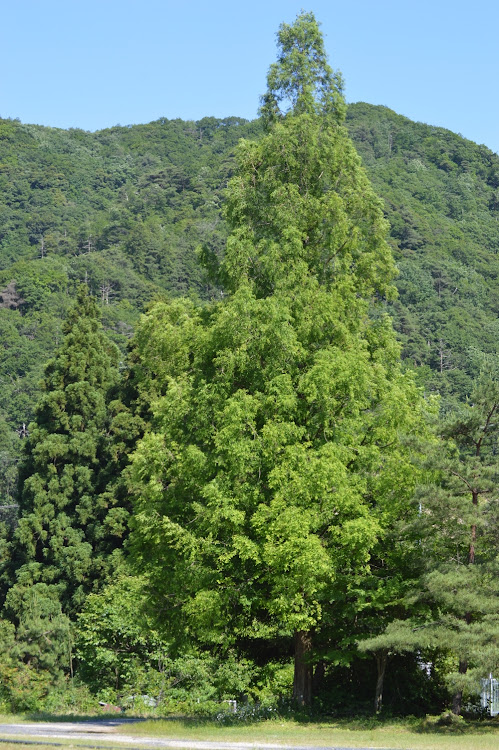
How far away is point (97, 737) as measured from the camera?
17078 mm

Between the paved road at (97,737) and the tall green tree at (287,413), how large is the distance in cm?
275

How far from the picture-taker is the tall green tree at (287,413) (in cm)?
1947

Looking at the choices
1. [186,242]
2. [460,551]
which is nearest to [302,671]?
[460,551]

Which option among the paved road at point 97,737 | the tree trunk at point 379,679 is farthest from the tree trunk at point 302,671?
the paved road at point 97,737

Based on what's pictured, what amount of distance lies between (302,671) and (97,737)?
539 cm

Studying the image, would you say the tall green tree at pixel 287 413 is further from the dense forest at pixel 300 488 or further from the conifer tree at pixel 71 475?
the conifer tree at pixel 71 475

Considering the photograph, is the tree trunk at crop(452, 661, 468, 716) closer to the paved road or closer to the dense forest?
the dense forest

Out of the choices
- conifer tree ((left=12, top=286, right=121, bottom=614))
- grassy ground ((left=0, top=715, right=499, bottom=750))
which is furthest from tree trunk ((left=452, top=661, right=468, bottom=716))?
conifer tree ((left=12, top=286, right=121, bottom=614))

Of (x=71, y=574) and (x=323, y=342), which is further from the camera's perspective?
(x=71, y=574)

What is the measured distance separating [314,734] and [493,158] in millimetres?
165784

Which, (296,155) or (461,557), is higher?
(296,155)

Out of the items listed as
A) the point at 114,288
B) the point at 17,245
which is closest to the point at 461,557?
the point at 114,288

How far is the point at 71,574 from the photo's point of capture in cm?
3962

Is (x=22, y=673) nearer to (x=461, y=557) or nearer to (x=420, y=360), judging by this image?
(x=461, y=557)
